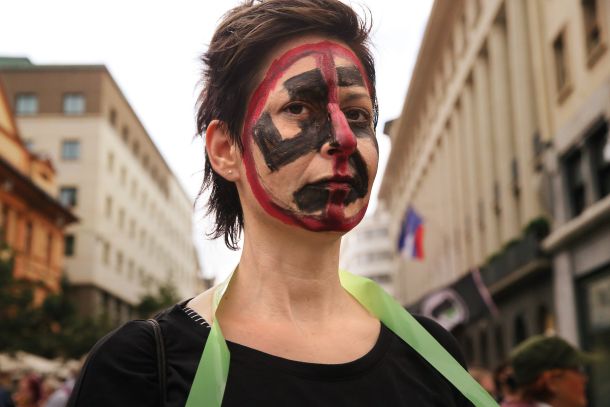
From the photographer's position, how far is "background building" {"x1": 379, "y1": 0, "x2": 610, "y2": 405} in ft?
59.2

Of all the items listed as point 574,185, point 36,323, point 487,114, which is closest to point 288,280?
point 574,185

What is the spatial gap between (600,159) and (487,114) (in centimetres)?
1317

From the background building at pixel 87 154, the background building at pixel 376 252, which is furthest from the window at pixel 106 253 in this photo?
the background building at pixel 376 252

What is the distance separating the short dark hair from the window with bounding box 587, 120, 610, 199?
53.0 ft

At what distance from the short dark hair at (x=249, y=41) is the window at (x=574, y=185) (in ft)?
59.9

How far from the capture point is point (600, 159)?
58.5ft

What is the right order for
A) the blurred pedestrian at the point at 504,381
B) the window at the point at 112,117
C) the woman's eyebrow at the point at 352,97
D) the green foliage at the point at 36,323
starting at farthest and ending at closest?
the window at the point at 112,117 → the green foliage at the point at 36,323 → the blurred pedestrian at the point at 504,381 → the woman's eyebrow at the point at 352,97

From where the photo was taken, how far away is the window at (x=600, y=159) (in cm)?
1741

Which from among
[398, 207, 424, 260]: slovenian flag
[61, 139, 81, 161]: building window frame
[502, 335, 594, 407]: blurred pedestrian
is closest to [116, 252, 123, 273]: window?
[61, 139, 81, 161]: building window frame

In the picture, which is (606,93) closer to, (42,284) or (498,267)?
(498,267)

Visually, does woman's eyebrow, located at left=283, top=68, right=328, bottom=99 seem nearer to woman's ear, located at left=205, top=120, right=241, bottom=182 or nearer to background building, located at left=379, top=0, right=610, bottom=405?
woman's ear, located at left=205, top=120, right=241, bottom=182

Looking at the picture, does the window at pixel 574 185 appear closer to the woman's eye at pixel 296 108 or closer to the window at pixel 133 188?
the woman's eye at pixel 296 108

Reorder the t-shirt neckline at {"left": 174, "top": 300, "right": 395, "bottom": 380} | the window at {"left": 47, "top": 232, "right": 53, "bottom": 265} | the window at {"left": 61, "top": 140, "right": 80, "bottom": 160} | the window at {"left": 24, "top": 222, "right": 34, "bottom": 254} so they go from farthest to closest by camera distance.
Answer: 1. the window at {"left": 61, "top": 140, "right": 80, "bottom": 160}
2. the window at {"left": 47, "top": 232, "right": 53, "bottom": 265}
3. the window at {"left": 24, "top": 222, "right": 34, "bottom": 254}
4. the t-shirt neckline at {"left": 174, "top": 300, "right": 395, "bottom": 380}

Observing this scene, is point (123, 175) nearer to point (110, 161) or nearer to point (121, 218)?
point (121, 218)
